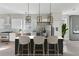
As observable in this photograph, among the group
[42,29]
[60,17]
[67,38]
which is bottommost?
[67,38]

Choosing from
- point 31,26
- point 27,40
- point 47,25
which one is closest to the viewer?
point 27,40

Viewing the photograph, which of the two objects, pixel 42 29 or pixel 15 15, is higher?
pixel 15 15

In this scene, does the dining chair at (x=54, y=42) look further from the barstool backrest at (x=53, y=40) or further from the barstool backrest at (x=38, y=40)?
the barstool backrest at (x=38, y=40)

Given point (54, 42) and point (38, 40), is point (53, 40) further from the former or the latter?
point (38, 40)

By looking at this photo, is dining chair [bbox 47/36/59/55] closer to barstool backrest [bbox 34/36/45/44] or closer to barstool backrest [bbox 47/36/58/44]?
barstool backrest [bbox 47/36/58/44]

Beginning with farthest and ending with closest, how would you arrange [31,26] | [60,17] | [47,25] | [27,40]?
1. [31,26]
2. [47,25]
3. [60,17]
4. [27,40]

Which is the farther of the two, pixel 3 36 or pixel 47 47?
pixel 3 36

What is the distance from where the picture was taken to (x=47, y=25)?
Answer: 11.3 meters

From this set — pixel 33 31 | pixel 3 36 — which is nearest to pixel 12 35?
pixel 3 36

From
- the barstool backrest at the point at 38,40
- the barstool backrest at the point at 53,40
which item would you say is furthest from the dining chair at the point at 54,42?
the barstool backrest at the point at 38,40

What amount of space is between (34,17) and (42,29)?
1.36 meters

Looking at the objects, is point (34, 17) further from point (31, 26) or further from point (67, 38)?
point (67, 38)

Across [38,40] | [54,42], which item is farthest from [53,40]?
[38,40]

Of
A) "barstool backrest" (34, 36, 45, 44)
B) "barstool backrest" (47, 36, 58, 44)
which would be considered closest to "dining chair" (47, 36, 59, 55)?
"barstool backrest" (47, 36, 58, 44)
